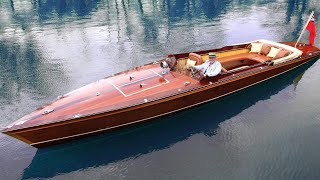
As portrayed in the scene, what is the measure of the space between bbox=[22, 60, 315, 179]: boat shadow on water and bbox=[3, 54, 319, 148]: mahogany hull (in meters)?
0.46

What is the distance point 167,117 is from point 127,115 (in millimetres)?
2399

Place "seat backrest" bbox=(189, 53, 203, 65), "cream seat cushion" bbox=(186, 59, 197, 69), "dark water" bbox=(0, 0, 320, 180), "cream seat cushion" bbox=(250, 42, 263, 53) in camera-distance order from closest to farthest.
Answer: "dark water" bbox=(0, 0, 320, 180) → "seat backrest" bbox=(189, 53, 203, 65) → "cream seat cushion" bbox=(186, 59, 197, 69) → "cream seat cushion" bbox=(250, 42, 263, 53)

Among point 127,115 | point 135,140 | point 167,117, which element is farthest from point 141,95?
point 135,140

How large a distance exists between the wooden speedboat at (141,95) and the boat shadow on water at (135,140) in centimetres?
49

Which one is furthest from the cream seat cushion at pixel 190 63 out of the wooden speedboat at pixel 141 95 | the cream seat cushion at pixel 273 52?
the cream seat cushion at pixel 273 52

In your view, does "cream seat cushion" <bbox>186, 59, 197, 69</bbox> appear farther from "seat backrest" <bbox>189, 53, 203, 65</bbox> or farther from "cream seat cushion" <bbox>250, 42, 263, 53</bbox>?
"cream seat cushion" <bbox>250, 42, 263, 53</bbox>

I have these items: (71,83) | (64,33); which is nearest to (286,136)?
(71,83)

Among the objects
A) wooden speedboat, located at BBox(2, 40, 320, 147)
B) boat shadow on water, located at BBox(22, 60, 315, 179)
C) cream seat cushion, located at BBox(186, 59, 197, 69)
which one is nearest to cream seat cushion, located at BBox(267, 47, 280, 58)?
wooden speedboat, located at BBox(2, 40, 320, 147)

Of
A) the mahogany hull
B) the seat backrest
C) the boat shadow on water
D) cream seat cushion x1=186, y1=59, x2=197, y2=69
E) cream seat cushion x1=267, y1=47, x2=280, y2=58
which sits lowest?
the boat shadow on water

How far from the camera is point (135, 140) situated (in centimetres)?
1373

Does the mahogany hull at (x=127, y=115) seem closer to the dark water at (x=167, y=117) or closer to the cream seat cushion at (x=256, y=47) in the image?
the dark water at (x=167, y=117)

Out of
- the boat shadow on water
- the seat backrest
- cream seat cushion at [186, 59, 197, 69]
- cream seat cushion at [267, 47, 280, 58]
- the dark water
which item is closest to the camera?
the dark water

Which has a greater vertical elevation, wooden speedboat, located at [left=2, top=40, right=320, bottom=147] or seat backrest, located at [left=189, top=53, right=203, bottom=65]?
seat backrest, located at [left=189, top=53, right=203, bottom=65]

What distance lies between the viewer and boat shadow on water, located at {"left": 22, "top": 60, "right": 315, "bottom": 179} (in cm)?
1238
